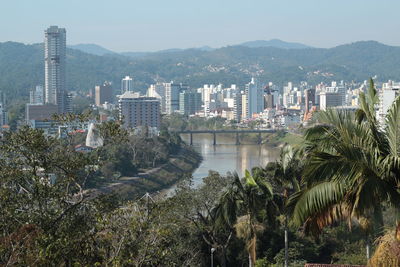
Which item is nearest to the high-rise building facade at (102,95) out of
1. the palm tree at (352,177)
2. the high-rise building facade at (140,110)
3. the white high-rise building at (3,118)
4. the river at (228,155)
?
the high-rise building facade at (140,110)

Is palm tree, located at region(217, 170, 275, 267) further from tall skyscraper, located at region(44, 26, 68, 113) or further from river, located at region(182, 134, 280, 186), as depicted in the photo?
tall skyscraper, located at region(44, 26, 68, 113)

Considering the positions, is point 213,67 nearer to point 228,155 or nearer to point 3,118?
point 3,118

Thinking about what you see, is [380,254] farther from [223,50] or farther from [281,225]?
[223,50]

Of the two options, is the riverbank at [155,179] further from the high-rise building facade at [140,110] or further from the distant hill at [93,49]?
the distant hill at [93,49]

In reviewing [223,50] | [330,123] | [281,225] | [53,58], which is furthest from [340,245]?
[223,50]

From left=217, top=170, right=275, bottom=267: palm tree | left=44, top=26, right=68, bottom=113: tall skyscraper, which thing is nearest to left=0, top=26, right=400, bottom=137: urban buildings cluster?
left=44, top=26, right=68, bottom=113: tall skyscraper

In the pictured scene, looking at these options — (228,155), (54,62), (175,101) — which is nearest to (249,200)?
(228,155)
